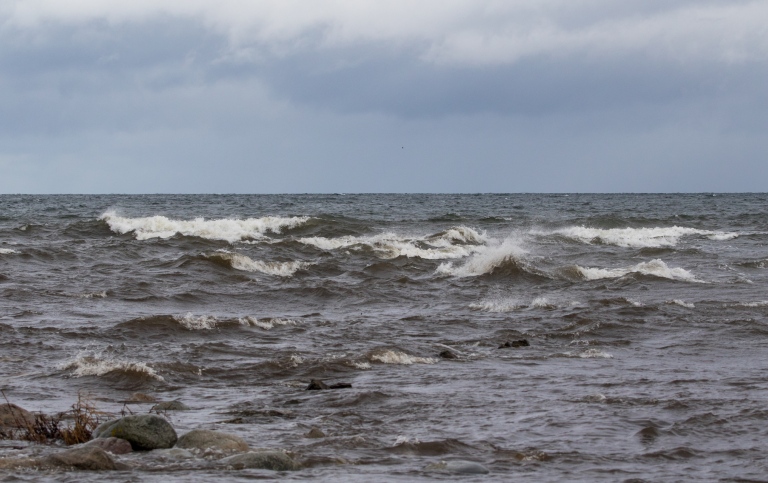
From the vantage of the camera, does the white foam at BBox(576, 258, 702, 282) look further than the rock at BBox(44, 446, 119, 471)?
Yes

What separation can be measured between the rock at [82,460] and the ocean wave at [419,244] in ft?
56.9

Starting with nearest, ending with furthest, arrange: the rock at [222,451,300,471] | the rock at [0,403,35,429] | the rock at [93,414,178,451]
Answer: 1. the rock at [222,451,300,471]
2. the rock at [93,414,178,451]
3. the rock at [0,403,35,429]

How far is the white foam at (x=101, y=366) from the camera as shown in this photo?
9287 mm

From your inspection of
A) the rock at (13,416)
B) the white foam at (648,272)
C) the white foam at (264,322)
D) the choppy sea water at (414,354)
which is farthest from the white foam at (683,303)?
the rock at (13,416)

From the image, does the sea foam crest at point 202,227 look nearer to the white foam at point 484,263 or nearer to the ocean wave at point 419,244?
the ocean wave at point 419,244

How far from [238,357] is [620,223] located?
32.6 m

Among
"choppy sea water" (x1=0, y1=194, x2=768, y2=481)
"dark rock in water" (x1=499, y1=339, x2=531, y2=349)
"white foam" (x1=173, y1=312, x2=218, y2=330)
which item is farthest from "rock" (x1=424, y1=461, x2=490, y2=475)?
"white foam" (x1=173, y1=312, x2=218, y2=330)

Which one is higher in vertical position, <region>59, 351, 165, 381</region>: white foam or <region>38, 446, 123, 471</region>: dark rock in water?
<region>38, 446, 123, 471</region>: dark rock in water

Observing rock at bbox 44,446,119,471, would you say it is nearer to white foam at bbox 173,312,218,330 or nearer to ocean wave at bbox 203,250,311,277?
white foam at bbox 173,312,218,330

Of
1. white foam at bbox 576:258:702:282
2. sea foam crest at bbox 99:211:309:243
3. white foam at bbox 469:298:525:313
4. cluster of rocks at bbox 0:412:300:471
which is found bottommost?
white foam at bbox 469:298:525:313

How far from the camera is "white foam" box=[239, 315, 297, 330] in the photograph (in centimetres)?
1274

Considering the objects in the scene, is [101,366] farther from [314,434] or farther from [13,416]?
[314,434]

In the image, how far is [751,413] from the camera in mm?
7492

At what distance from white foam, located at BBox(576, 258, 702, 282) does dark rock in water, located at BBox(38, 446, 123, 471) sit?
14660 millimetres
